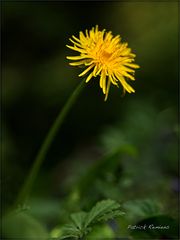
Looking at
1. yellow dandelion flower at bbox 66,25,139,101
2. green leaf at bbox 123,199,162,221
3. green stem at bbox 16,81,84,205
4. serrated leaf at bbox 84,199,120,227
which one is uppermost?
yellow dandelion flower at bbox 66,25,139,101

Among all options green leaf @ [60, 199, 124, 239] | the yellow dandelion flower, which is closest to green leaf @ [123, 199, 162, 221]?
green leaf @ [60, 199, 124, 239]

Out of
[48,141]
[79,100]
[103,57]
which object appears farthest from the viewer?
[79,100]

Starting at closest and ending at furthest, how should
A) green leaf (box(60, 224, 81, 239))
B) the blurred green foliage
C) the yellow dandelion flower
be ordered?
1. green leaf (box(60, 224, 81, 239))
2. the yellow dandelion flower
3. the blurred green foliage

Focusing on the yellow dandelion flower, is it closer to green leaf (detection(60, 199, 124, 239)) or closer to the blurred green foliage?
green leaf (detection(60, 199, 124, 239))

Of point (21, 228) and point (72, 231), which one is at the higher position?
point (21, 228)

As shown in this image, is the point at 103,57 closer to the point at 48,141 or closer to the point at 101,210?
the point at 48,141

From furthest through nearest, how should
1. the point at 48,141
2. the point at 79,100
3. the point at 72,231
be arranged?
the point at 79,100 < the point at 48,141 < the point at 72,231

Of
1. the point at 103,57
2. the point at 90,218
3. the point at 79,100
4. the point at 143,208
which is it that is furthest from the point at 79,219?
the point at 79,100

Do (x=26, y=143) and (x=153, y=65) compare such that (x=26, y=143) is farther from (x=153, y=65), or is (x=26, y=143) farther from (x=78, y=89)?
(x=78, y=89)
